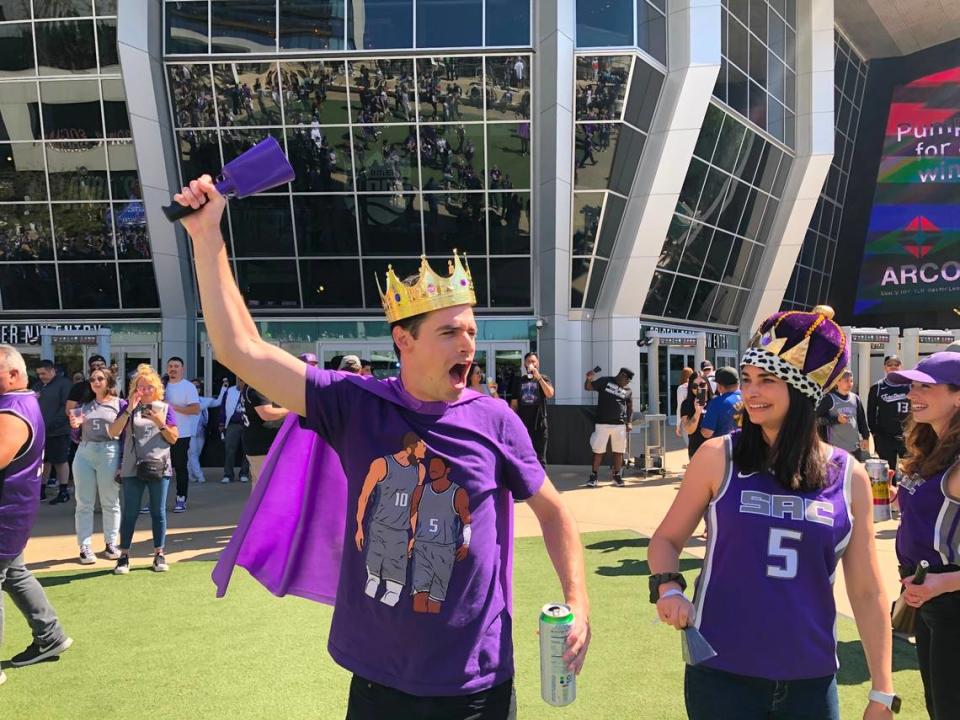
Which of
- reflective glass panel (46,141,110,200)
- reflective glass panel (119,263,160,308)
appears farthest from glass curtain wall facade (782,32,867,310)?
reflective glass panel (46,141,110,200)

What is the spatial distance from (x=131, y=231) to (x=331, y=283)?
233 inches

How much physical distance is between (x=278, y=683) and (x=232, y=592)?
2.10 m

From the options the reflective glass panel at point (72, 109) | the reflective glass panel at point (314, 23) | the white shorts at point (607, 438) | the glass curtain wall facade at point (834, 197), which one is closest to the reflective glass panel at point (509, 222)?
the reflective glass panel at point (314, 23)

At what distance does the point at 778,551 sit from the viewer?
221 centimetres

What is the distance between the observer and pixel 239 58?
19.4 m

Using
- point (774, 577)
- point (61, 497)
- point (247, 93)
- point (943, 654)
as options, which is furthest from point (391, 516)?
point (247, 93)

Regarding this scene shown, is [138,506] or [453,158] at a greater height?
[453,158]

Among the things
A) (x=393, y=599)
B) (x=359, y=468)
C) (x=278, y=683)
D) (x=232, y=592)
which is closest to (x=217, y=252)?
(x=359, y=468)

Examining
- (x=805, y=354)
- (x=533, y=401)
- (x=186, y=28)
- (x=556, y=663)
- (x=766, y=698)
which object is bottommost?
(x=533, y=401)

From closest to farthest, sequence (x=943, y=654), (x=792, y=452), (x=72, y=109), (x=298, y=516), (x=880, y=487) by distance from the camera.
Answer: (x=792, y=452), (x=298, y=516), (x=943, y=654), (x=880, y=487), (x=72, y=109)

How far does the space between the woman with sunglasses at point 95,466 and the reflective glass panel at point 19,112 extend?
17213 mm

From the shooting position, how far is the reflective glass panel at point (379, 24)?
19172 millimetres

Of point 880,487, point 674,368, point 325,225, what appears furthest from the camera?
point 674,368

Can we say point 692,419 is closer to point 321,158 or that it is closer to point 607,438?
point 607,438
